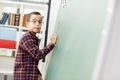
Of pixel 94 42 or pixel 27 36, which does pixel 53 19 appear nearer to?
pixel 27 36

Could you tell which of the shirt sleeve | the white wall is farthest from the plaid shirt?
the white wall

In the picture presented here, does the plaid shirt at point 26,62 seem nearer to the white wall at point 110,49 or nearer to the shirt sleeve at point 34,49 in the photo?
the shirt sleeve at point 34,49

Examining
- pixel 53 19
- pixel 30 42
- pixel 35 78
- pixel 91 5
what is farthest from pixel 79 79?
pixel 53 19

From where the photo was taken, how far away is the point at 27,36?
1776 mm

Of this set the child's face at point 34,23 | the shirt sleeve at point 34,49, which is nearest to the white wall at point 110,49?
the shirt sleeve at point 34,49

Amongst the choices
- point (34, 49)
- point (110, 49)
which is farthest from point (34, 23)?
point (110, 49)

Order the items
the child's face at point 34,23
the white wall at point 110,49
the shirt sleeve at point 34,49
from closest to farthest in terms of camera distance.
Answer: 1. the white wall at point 110,49
2. the shirt sleeve at point 34,49
3. the child's face at point 34,23

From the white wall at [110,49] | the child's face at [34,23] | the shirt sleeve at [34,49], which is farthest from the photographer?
the child's face at [34,23]

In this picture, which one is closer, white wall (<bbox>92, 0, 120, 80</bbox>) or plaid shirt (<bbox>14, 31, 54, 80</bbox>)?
white wall (<bbox>92, 0, 120, 80</bbox>)

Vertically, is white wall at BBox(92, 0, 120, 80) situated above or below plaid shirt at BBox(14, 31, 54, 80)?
above

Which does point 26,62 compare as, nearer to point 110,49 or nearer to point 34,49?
point 34,49

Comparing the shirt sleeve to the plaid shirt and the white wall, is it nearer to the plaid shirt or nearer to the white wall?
the plaid shirt

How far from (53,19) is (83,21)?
2261mm

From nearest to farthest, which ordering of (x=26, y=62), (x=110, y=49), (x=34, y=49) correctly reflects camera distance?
(x=110, y=49), (x=34, y=49), (x=26, y=62)
